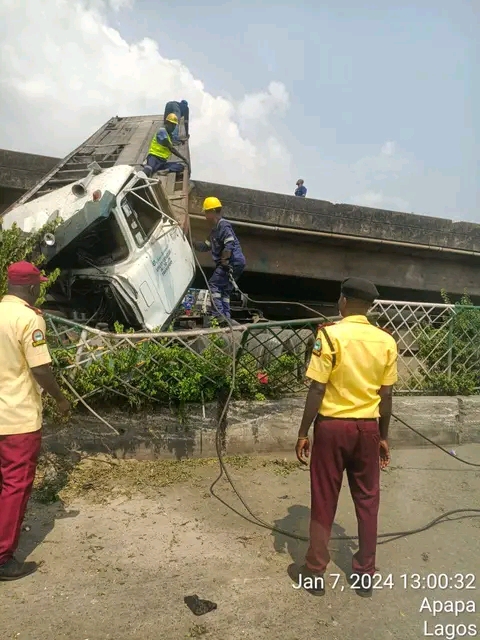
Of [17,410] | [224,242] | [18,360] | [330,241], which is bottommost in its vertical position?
[17,410]

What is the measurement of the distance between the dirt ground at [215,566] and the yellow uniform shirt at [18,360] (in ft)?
2.72

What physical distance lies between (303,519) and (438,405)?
7.84 feet

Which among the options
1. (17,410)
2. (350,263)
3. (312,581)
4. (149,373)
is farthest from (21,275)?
(350,263)

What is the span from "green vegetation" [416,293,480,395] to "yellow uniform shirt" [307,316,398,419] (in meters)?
3.14

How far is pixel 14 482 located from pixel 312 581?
66.8 inches

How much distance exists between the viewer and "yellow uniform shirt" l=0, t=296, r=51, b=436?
250 centimetres

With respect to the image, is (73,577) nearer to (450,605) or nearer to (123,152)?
(450,605)

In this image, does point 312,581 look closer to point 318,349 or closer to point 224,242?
point 318,349

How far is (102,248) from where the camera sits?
5230 mm

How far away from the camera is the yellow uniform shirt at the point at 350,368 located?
2.46m

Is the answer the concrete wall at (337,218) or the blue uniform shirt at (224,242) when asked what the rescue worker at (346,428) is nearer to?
the blue uniform shirt at (224,242)

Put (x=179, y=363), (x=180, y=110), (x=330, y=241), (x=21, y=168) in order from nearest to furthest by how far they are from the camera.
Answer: (x=179, y=363), (x=21, y=168), (x=330, y=241), (x=180, y=110)

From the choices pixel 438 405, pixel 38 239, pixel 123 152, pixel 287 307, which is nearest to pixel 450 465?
pixel 438 405

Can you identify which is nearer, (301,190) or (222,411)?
(222,411)
